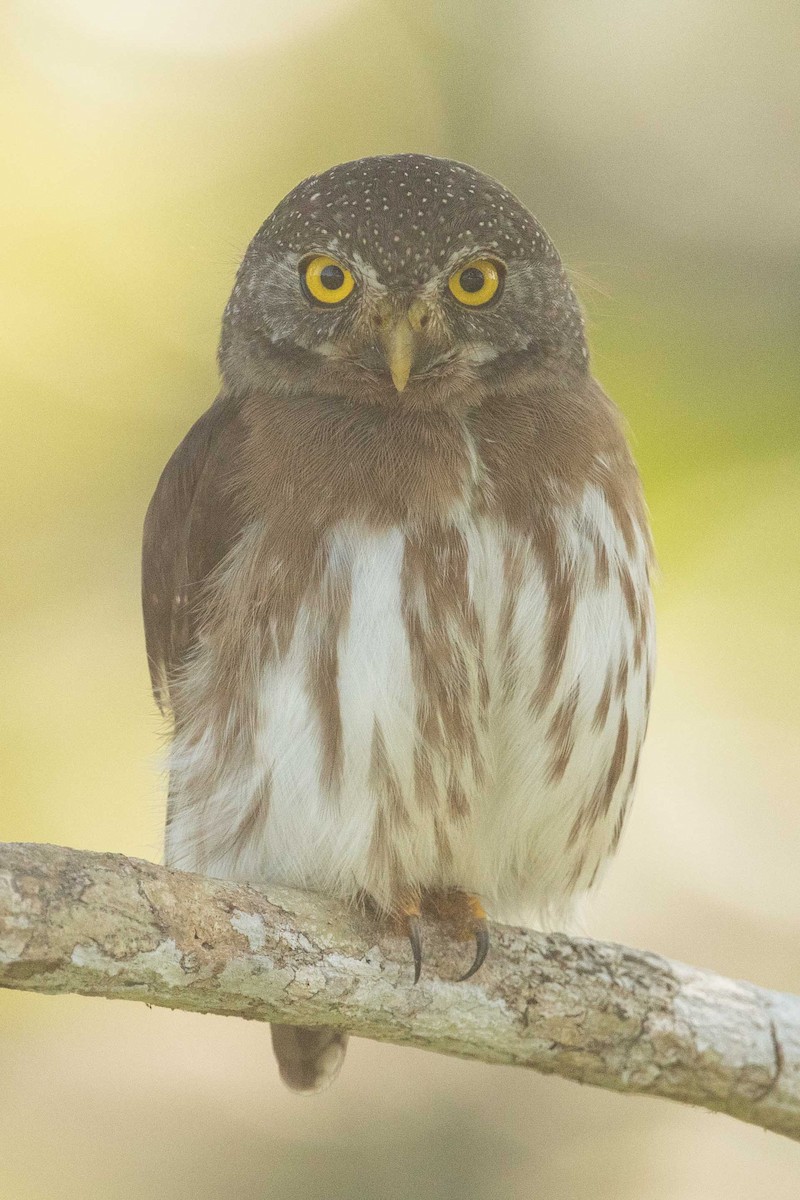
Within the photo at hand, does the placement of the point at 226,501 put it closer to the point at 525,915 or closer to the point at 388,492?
the point at 388,492

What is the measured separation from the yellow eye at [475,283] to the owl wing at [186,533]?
672mm

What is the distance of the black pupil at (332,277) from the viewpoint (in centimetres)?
346

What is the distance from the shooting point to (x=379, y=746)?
10.5 ft

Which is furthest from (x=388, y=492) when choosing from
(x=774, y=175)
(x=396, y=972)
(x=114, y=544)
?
(x=774, y=175)

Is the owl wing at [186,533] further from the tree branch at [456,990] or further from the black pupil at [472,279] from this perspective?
the tree branch at [456,990]

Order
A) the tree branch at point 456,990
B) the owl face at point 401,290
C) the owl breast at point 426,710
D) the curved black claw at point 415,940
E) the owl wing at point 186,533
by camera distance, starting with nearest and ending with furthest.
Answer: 1. the tree branch at point 456,990
2. the curved black claw at point 415,940
3. the owl breast at point 426,710
4. the owl face at point 401,290
5. the owl wing at point 186,533

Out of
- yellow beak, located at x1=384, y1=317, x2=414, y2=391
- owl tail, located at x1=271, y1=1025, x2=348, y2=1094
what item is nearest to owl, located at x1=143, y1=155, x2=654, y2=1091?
yellow beak, located at x1=384, y1=317, x2=414, y2=391

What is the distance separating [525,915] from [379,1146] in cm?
165

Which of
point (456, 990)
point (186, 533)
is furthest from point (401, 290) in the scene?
point (456, 990)

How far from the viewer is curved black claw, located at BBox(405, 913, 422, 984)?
3.04 m

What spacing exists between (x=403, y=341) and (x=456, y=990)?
153 cm

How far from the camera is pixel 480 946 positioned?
313cm

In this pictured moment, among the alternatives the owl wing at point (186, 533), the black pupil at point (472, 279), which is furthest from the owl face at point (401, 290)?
the owl wing at point (186, 533)

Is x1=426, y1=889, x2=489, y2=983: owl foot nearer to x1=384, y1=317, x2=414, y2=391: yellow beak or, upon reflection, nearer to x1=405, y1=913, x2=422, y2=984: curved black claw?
x1=405, y1=913, x2=422, y2=984: curved black claw
